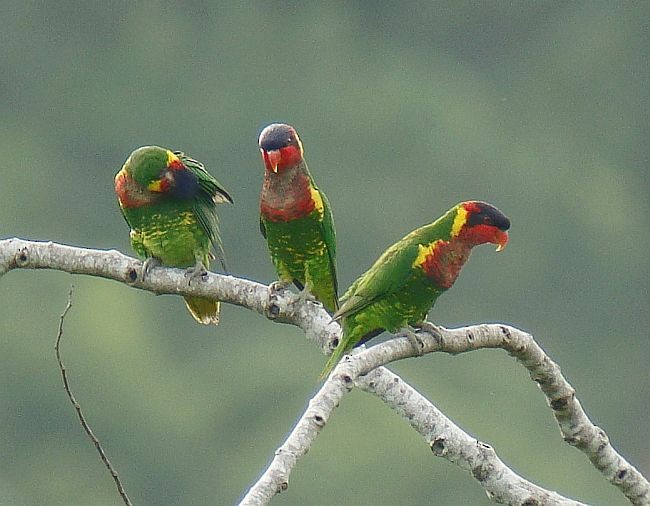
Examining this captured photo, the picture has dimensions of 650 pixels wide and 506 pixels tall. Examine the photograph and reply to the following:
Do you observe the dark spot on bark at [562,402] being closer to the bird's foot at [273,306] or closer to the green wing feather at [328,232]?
the bird's foot at [273,306]

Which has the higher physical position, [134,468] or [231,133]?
[231,133]

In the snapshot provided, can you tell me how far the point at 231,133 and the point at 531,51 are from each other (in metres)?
10.4

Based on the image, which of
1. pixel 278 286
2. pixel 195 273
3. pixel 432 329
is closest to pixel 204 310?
pixel 278 286

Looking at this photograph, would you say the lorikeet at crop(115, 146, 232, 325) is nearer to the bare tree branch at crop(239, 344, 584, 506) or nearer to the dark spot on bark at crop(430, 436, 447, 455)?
the bare tree branch at crop(239, 344, 584, 506)

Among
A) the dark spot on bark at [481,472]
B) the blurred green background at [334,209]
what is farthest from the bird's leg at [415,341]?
the blurred green background at [334,209]

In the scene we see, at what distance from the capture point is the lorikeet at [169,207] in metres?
6.16

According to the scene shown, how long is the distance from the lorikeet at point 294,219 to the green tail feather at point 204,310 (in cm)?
31

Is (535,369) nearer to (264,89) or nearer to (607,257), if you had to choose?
(607,257)

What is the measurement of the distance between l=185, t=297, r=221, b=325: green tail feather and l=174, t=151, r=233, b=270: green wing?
0.59ft

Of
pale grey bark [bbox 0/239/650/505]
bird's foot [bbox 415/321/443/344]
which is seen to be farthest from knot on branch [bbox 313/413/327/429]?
bird's foot [bbox 415/321/443/344]

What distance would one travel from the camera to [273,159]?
5.94 meters

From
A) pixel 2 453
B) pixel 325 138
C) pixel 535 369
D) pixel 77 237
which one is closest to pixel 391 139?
pixel 325 138

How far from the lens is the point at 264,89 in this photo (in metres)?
35.5

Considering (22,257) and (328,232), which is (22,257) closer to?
(22,257)
